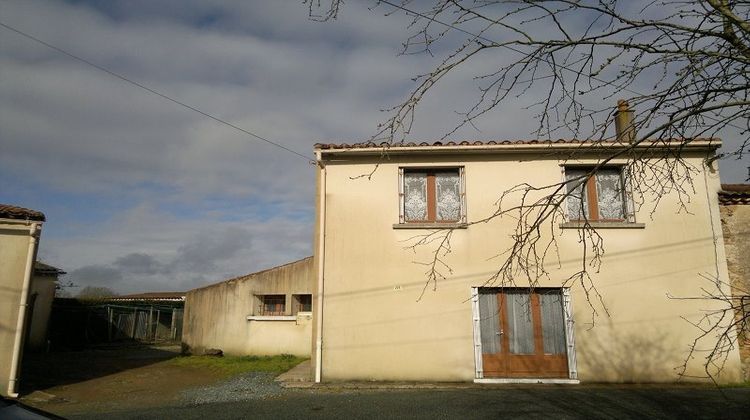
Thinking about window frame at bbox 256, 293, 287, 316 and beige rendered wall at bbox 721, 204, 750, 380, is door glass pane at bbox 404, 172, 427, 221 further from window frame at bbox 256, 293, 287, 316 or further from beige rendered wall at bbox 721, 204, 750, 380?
window frame at bbox 256, 293, 287, 316

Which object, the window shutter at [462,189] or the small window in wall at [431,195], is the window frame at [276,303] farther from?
the window shutter at [462,189]

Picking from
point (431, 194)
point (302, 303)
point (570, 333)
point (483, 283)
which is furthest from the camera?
point (302, 303)

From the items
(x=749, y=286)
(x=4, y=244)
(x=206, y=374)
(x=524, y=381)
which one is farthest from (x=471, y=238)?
(x=4, y=244)

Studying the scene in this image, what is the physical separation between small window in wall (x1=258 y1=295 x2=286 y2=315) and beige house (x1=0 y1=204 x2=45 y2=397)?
7541mm

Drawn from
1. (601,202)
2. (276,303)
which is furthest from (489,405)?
(276,303)

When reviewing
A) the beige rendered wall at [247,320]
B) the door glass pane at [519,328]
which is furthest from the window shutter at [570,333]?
the beige rendered wall at [247,320]

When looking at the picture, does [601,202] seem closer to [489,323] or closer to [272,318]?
A: [489,323]

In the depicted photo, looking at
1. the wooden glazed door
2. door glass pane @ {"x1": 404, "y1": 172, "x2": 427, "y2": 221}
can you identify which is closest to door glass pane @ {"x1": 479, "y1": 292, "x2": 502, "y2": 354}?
the wooden glazed door

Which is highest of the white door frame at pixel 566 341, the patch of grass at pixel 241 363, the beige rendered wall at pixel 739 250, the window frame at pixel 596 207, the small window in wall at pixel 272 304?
the window frame at pixel 596 207

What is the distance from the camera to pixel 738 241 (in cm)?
991

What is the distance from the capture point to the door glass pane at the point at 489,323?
980cm

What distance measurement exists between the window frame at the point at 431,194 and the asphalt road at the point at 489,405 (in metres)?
3.37

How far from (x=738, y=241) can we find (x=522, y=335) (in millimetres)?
4842

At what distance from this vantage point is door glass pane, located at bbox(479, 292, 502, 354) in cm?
980
